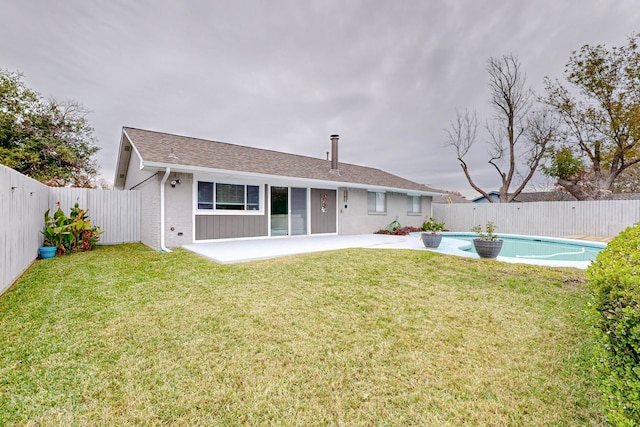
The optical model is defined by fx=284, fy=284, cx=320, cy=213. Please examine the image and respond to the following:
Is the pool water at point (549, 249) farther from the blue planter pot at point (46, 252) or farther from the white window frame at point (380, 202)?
the blue planter pot at point (46, 252)

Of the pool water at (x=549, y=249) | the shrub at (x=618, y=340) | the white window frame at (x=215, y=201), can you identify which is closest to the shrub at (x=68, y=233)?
the white window frame at (x=215, y=201)

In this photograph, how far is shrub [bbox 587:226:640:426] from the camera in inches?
64.7

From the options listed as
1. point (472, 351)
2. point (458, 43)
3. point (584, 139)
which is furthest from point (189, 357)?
point (584, 139)

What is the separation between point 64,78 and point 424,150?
2270 centimetres

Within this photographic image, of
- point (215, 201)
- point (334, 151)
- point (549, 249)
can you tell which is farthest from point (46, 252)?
point (549, 249)

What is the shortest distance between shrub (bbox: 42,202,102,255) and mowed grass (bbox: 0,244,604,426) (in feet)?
12.0

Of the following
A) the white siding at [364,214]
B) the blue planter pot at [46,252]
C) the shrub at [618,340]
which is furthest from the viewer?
the white siding at [364,214]

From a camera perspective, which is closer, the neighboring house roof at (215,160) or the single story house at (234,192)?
the neighboring house roof at (215,160)

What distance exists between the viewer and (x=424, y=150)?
903 inches

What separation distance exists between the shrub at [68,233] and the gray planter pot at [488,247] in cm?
1198

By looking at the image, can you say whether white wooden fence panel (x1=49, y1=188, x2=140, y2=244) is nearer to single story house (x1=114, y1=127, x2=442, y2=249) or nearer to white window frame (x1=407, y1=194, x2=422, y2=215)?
single story house (x1=114, y1=127, x2=442, y2=249)

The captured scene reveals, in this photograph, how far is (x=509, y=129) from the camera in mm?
21672

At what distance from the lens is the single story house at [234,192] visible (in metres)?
9.15

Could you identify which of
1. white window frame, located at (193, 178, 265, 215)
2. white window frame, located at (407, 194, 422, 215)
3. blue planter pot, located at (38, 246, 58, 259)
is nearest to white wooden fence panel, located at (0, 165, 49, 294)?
blue planter pot, located at (38, 246, 58, 259)
